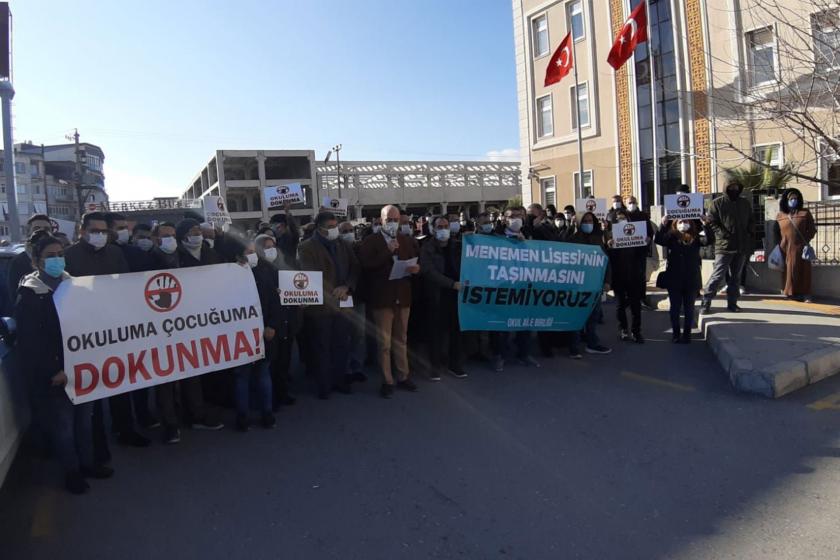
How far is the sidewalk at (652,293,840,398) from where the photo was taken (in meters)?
5.88

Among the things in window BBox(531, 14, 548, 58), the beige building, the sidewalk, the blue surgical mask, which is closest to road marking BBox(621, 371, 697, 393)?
the sidewalk

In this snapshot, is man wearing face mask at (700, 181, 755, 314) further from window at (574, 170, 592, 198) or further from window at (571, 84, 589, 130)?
window at (571, 84, 589, 130)

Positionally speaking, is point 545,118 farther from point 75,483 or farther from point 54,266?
point 75,483

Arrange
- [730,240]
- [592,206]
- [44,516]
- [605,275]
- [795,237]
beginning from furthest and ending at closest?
[592,206], [795,237], [730,240], [605,275], [44,516]

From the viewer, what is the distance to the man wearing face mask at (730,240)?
902 cm

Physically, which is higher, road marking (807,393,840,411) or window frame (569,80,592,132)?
window frame (569,80,592,132)

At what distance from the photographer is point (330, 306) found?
6.47 metres

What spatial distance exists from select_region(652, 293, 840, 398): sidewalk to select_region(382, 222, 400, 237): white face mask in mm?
3818

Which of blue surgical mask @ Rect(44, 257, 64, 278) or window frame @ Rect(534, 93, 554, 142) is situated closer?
blue surgical mask @ Rect(44, 257, 64, 278)

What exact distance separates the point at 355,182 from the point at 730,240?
70.5 meters

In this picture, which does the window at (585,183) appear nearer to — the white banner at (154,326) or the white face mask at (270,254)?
the white face mask at (270,254)

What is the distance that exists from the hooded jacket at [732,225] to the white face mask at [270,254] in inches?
262

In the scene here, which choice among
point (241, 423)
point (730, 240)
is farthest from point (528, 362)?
point (730, 240)

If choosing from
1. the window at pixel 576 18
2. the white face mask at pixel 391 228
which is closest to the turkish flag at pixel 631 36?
the window at pixel 576 18
